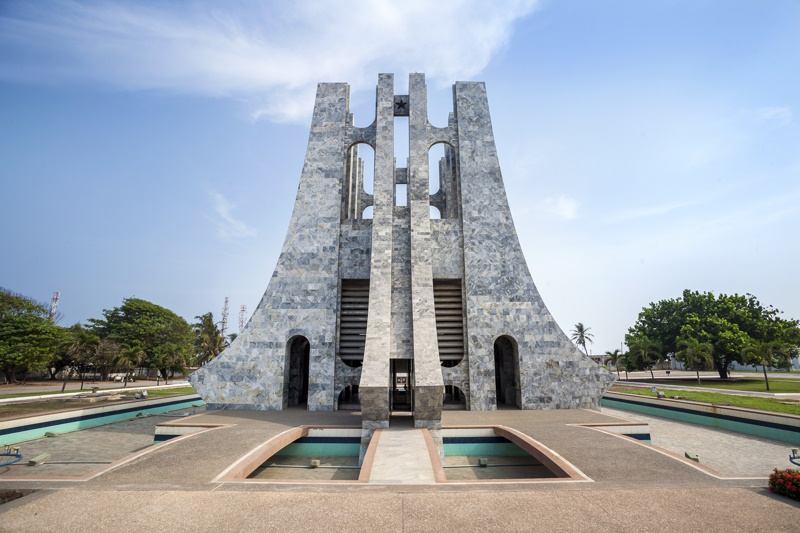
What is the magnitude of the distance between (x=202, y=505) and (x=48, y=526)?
6.11 ft

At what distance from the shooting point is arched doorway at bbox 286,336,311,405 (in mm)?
18406

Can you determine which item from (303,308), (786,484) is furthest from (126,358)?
(786,484)

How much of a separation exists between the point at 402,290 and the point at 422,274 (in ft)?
3.65

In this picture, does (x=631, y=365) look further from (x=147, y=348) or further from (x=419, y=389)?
(x=147, y=348)

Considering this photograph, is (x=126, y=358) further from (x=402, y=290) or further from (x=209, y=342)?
(x=402, y=290)

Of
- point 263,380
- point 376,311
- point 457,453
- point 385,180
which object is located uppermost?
point 385,180

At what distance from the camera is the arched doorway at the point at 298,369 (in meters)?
18.4

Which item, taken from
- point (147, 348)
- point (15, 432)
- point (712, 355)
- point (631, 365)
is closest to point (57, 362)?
point (147, 348)

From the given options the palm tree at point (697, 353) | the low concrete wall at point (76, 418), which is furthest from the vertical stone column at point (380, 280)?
the palm tree at point (697, 353)

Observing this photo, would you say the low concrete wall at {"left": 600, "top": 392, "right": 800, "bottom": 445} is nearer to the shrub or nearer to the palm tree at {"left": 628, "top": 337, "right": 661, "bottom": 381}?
the shrub

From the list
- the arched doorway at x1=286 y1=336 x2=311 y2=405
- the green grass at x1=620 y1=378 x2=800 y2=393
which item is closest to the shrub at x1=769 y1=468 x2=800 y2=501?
the arched doorway at x1=286 y1=336 x2=311 y2=405

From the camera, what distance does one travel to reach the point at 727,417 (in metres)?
15.5

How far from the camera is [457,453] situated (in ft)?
39.2

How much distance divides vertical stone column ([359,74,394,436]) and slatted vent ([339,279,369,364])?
7.17 feet
